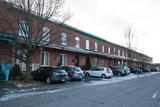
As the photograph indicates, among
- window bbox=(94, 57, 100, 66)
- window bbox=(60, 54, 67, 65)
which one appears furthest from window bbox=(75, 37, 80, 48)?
window bbox=(94, 57, 100, 66)

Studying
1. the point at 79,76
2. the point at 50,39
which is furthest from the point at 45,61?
the point at 50,39

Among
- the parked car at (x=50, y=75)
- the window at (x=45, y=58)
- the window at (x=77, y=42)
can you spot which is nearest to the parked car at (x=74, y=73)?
the parked car at (x=50, y=75)

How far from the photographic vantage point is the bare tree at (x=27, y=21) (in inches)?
795

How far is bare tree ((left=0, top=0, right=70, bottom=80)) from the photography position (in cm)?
2019

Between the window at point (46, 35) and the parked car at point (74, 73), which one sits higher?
the window at point (46, 35)

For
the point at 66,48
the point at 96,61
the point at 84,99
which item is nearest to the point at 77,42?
the point at 66,48

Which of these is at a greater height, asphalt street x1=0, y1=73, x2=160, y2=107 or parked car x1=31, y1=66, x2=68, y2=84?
parked car x1=31, y1=66, x2=68, y2=84

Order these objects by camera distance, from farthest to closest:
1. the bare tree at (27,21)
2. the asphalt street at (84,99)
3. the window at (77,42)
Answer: the window at (77,42)
the bare tree at (27,21)
the asphalt street at (84,99)

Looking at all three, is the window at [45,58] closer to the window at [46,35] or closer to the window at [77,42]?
the window at [46,35]

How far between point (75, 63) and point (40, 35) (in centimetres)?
1711

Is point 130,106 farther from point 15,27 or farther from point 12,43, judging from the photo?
point 15,27

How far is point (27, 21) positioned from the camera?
2019 centimetres

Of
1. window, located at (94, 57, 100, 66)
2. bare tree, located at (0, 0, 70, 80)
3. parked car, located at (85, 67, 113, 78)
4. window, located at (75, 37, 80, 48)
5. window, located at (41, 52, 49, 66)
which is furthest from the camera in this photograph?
window, located at (94, 57, 100, 66)

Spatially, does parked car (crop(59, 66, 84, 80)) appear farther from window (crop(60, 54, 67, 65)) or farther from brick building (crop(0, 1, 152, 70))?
window (crop(60, 54, 67, 65))
